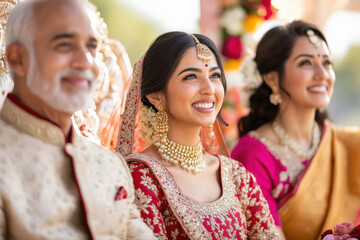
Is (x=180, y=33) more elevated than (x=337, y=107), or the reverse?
(x=180, y=33)

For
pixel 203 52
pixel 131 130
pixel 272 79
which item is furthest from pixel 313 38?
pixel 131 130

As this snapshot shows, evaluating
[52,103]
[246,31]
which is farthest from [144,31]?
[52,103]

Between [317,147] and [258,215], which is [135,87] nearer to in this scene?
[258,215]

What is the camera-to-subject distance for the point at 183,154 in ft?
6.55

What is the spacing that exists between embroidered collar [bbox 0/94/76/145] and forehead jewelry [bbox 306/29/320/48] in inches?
71.3

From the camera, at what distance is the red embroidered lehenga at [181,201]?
1831mm

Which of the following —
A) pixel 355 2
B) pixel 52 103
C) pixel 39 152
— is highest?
pixel 355 2

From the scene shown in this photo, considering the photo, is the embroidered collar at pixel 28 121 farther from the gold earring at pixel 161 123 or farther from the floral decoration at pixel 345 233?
the floral decoration at pixel 345 233

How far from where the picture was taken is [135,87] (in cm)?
204

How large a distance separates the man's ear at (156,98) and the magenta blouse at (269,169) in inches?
34.0

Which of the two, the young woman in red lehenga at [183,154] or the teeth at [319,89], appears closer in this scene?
the young woman in red lehenga at [183,154]

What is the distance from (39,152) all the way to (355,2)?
4219mm

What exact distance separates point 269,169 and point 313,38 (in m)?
0.77

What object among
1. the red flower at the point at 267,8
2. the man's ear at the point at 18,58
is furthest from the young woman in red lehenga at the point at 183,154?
the red flower at the point at 267,8
